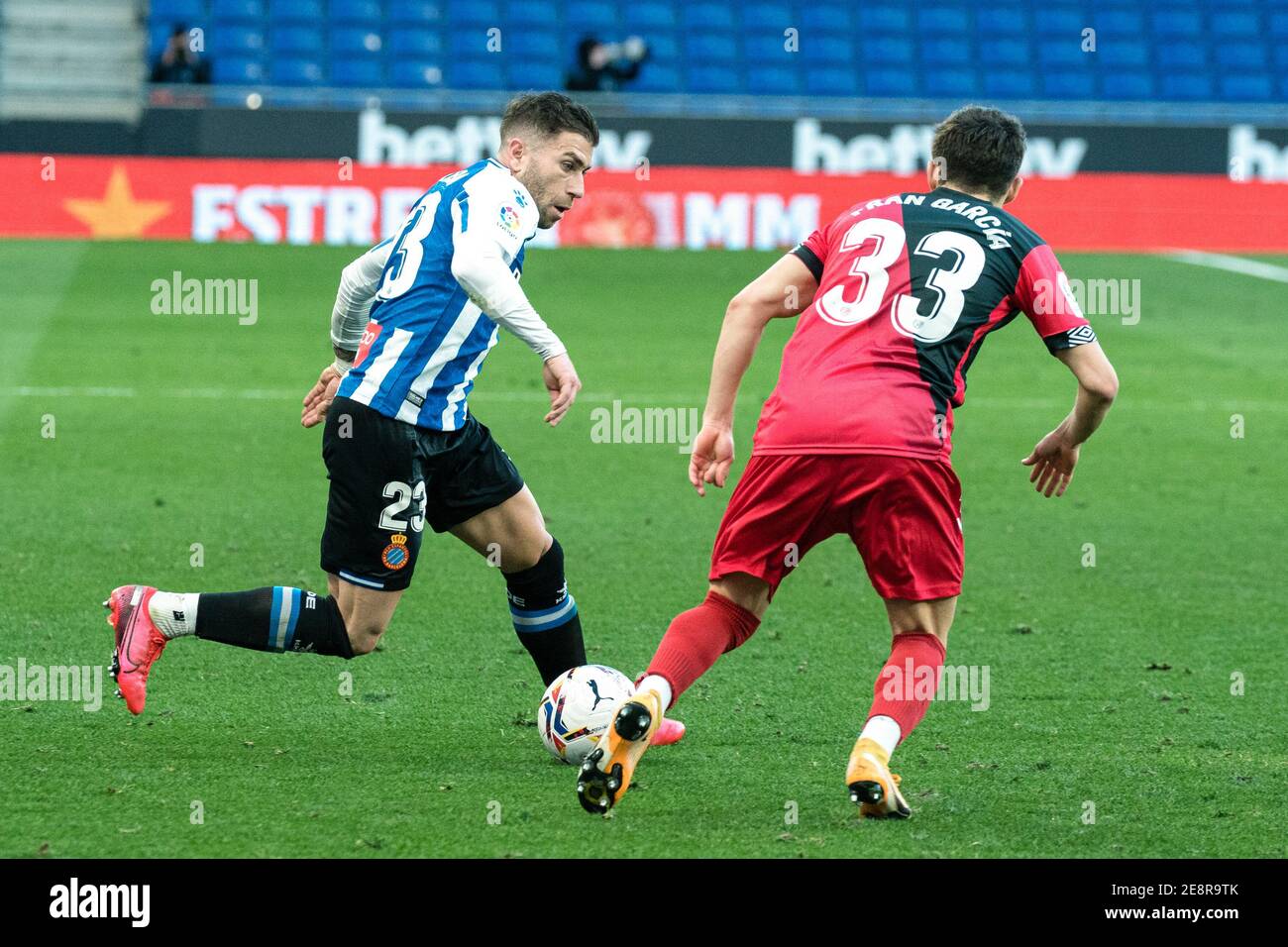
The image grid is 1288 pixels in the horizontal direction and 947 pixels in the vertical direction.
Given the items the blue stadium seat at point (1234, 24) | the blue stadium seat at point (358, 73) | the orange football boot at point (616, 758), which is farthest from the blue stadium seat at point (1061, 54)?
the orange football boot at point (616, 758)

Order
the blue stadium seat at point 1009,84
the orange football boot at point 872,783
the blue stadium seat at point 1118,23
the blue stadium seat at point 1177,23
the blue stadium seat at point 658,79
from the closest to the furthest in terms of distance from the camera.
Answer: the orange football boot at point 872,783
the blue stadium seat at point 658,79
the blue stadium seat at point 1009,84
the blue stadium seat at point 1118,23
the blue stadium seat at point 1177,23

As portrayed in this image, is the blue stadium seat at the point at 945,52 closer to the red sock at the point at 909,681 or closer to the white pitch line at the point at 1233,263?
the white pitch line at the point at 1233,263

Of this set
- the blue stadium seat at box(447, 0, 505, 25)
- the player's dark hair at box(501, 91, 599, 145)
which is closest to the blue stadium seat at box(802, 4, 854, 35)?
the blue stadium seat at box(447, 0, 505, 25)

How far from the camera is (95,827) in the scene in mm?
4012

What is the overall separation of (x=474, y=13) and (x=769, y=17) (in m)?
4.22

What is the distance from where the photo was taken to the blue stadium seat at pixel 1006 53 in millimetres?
24750

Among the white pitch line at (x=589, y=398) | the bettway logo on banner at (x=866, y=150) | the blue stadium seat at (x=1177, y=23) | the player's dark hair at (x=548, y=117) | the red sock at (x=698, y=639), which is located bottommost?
the red sock at (x=698, y=639)

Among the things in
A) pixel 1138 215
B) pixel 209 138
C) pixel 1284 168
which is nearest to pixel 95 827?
pixel 209 138

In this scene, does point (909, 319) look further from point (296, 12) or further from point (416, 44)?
point (296, 12)

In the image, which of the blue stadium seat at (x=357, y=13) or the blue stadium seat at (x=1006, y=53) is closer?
the blue stadium seat at (x=357, y=13)

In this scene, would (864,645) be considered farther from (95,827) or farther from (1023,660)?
(95,827)

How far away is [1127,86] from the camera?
81.8 ft

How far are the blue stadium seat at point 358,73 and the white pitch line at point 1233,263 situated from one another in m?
10.6

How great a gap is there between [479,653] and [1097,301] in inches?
482
